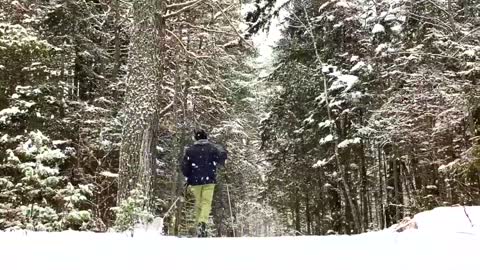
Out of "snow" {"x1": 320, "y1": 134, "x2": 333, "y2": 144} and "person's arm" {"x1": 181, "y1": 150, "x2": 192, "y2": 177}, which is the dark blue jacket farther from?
"snow" {"x1": 320, "y1": 134, "x2": 333, "y2": 144}

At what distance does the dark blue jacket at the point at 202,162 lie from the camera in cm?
804

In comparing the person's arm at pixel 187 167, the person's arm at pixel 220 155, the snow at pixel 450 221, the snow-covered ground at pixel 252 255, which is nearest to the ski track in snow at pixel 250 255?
the snow-covered ground at pixel 252 255

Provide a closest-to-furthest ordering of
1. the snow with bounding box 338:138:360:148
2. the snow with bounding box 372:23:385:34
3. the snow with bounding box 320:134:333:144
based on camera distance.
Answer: the snow with bounding box 372:23:385:34 → the snow with bounding box 338:138:360:148 → the snow with bounding box 320:134:333:144

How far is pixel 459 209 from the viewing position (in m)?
5.40

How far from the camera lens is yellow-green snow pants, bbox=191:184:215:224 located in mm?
7926

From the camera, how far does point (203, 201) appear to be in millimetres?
8008

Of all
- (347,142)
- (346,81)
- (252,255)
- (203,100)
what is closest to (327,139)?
(347,142)

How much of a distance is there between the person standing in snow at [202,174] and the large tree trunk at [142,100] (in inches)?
28.1

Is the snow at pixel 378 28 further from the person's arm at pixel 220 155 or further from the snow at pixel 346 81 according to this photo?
the person's arm at pixel 220 155

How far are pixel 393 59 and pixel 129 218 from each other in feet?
37.0

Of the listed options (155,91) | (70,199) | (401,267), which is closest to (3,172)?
(70,199)

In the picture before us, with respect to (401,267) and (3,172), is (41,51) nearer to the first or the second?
(3,172)

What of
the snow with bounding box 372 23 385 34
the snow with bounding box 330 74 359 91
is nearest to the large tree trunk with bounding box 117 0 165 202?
the snow with bounding box 372 23 385 34

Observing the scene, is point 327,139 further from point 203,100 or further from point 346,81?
point 203,100
